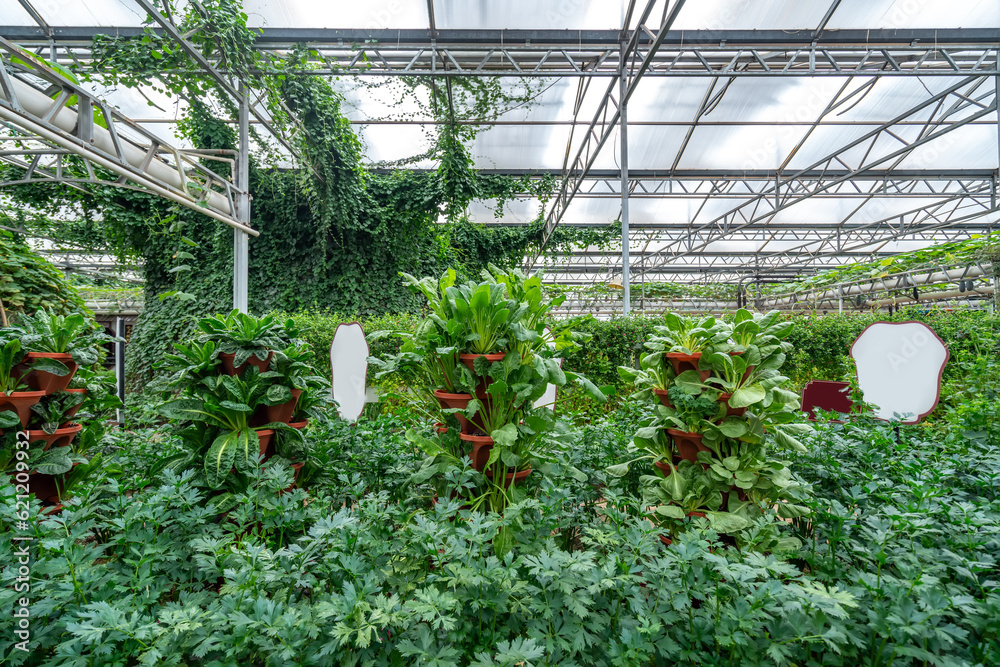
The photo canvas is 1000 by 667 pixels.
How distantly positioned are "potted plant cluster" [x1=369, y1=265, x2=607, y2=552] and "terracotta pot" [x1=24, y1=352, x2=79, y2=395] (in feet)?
3.82

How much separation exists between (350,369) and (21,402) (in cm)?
171

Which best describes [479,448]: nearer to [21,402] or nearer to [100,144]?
[21,402]

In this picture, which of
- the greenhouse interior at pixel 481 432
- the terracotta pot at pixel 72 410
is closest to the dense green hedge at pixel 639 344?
the greenhouse interior at pixel 481 432

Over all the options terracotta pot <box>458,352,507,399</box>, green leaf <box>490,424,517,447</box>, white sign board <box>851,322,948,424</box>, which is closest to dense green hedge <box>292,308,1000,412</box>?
white sign board <box>851,322,948,424</box>

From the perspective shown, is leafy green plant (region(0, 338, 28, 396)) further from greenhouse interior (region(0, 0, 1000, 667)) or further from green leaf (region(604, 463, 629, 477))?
green leaf (region(604, 463, 629, 477))

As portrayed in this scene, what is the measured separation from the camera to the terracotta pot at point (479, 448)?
1.61 m

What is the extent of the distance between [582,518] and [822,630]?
728 millimetres

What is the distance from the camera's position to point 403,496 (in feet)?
5.75

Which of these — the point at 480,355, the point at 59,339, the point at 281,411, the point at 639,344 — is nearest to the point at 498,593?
the point at 480,355

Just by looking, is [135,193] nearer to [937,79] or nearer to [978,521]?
[978,521]

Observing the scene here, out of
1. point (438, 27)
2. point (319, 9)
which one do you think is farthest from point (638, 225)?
point (319, 9)

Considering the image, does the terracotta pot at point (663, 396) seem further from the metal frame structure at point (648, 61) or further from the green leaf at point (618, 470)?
the metal frame structure at point (648, 61)

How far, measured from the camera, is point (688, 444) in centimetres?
163

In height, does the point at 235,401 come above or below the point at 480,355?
below
